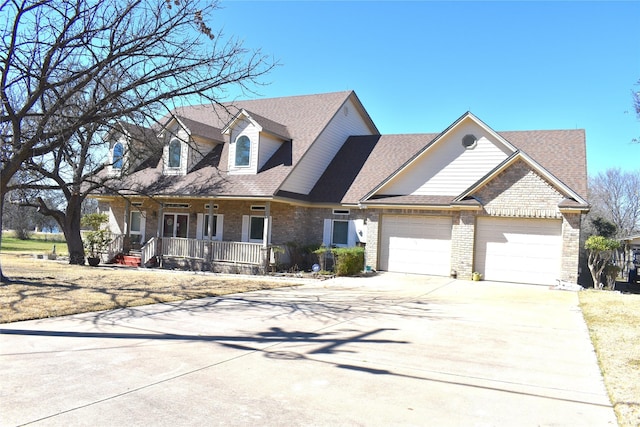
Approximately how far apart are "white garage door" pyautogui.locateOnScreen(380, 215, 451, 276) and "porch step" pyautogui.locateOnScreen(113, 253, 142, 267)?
11641 mm

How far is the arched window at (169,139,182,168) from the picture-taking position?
24984mm

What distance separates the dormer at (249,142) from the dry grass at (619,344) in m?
14.0

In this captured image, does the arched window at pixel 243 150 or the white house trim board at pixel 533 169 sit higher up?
the arched window at pixel 243 150

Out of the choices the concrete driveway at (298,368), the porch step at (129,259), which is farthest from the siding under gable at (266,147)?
the concrete driveway at (298,368)

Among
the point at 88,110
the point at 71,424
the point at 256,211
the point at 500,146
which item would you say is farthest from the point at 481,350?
the point at 256,211

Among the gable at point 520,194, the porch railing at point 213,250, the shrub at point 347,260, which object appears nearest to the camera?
the gable at point 520,194

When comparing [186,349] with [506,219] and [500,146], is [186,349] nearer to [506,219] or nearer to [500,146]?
[506,219]

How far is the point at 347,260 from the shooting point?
19.7m

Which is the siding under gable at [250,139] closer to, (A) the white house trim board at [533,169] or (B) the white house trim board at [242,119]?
(B) the white house trim board at [242,119]

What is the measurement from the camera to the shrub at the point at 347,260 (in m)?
19.6

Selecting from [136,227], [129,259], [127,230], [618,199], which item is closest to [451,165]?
[129,259]

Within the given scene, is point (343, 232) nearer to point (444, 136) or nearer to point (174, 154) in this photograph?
point (444, 136)

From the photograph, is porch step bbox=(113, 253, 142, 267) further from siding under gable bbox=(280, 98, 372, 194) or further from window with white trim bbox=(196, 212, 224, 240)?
siding under gable bbox=(280, 98, 372, 194)

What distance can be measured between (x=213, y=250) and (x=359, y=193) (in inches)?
272
